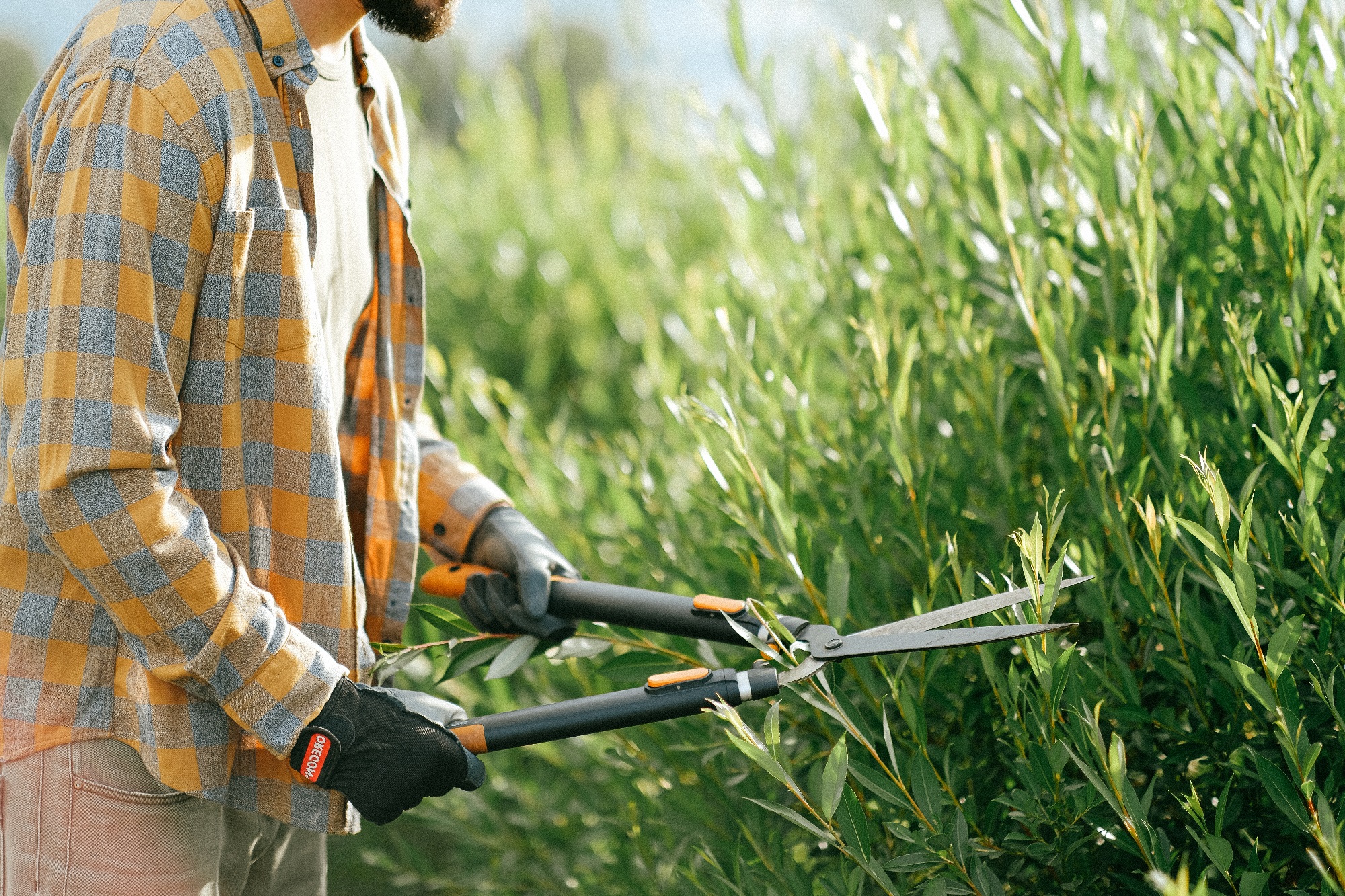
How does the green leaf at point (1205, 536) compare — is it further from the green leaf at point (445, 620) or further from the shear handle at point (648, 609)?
the green leaf at point (445, 620)

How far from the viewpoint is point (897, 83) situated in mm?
2188

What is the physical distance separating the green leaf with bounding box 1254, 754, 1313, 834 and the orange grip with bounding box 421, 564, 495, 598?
3.61ft

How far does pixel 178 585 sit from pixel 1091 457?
3.91 feet

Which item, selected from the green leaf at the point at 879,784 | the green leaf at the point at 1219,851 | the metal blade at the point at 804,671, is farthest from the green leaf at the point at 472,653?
the green leaf at the point at 1219,851

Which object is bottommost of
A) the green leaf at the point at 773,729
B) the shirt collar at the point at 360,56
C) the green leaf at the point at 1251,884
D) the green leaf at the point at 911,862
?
the green leaf at the point at 911,862

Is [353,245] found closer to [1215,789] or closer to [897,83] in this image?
[897,83]

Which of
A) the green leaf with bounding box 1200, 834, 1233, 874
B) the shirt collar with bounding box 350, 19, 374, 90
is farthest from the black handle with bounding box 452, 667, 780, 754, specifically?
the shirt collar with bounding box 350, 19, 374, 90

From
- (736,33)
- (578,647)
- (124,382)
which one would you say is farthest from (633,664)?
(736,33)

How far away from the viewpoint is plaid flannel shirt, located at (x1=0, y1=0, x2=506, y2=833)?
1254 millimetres

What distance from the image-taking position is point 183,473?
1.42 metres

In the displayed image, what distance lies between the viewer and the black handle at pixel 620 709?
141 centimetres

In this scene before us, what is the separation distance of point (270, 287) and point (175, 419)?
0.65ft

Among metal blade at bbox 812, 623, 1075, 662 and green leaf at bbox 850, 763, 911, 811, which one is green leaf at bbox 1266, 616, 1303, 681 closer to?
metal blade at bbox 812, 623, 1075, 662

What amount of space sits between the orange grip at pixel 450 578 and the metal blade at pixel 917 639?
2.01 ft
